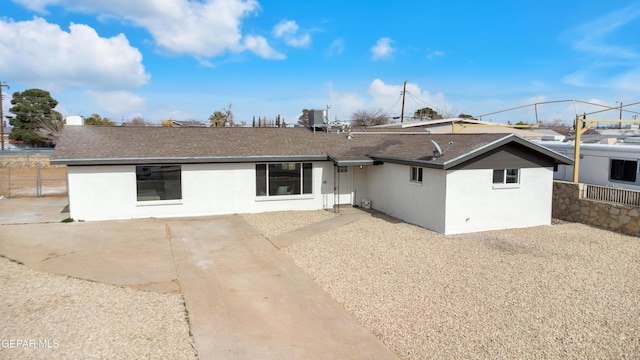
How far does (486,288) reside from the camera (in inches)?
331

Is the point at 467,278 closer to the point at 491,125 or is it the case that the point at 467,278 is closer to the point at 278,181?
the point at 278,181

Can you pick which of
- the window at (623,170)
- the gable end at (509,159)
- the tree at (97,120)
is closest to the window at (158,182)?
the gable end at (509,159)

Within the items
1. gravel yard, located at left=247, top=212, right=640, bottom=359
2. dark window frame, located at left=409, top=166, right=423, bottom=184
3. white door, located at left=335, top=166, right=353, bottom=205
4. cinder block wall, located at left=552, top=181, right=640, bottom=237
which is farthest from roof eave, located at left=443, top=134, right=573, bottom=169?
white door, located at left=335, top=166, right=353, bottom=205

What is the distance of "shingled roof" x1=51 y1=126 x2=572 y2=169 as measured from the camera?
14.1 meters

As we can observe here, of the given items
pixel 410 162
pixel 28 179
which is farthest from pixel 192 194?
pixel 28 179

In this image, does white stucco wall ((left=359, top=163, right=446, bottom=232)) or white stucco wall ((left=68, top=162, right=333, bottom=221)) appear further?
white stucco wall ((left=68, top=162, right=333, bottom=221))

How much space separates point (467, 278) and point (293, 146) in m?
10.7

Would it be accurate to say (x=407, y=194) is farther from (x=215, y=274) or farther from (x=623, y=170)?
(x=623, y=170)

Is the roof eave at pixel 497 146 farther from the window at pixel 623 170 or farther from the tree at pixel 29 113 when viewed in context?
the tree at pixel 29 113

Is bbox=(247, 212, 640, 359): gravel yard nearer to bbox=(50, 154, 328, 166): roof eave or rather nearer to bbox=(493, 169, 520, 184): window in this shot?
bbox=(493, 169, 520, 184): window

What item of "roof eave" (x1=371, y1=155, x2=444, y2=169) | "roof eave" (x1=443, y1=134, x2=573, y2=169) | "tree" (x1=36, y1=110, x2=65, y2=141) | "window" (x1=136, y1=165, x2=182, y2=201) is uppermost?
"tree" (x1=36, y1=110, x2=65, y2=141)

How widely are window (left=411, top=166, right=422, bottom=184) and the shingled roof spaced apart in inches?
18.2

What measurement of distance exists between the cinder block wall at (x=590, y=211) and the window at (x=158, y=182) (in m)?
14.8

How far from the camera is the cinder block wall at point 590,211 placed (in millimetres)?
13664
